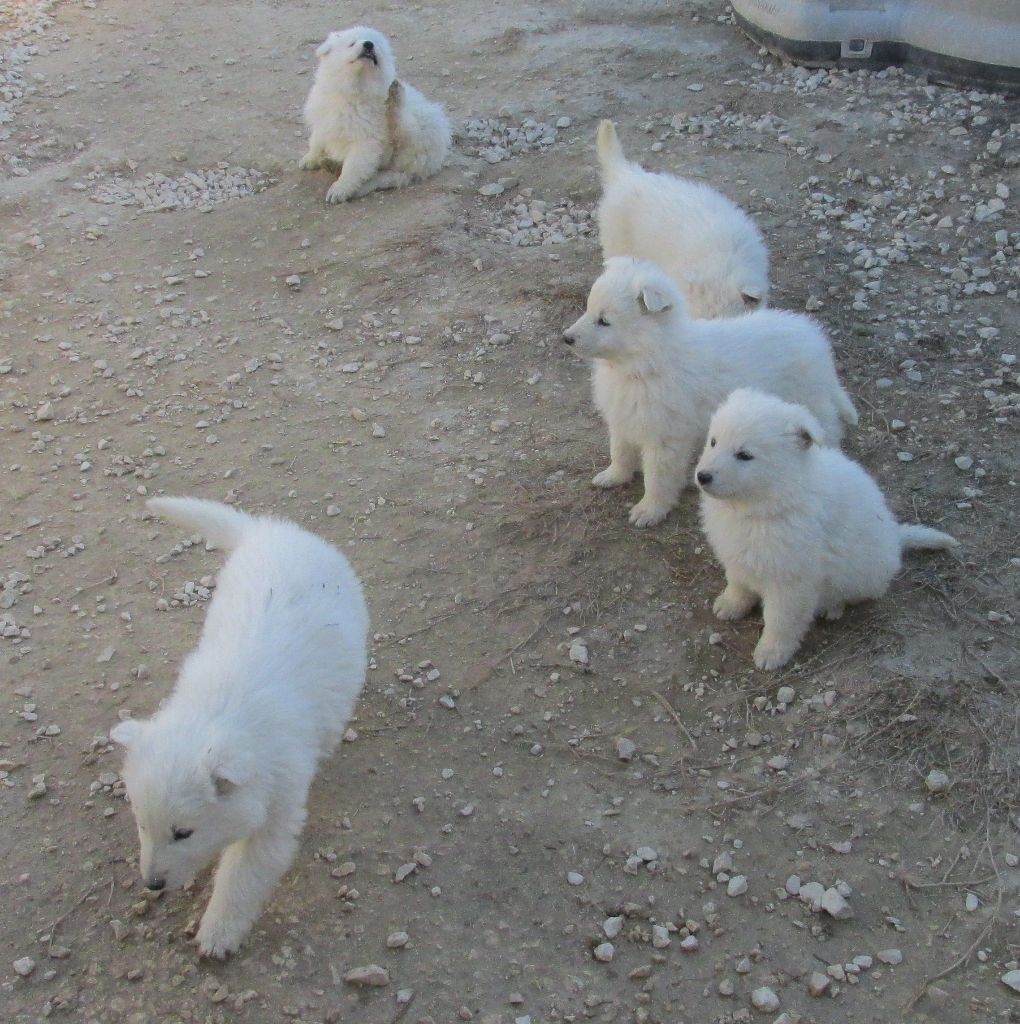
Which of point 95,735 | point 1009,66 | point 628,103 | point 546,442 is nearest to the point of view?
point 95,735

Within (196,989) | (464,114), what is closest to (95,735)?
(196,989)

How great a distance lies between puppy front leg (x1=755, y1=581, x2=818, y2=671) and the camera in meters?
4.59

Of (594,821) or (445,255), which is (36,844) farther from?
(445,255)

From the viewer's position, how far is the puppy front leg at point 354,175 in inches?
326

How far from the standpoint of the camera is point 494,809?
414 cm

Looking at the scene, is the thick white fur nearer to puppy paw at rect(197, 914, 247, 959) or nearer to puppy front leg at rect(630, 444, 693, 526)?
puppy front leg at rect(630, 444, 693, 526)

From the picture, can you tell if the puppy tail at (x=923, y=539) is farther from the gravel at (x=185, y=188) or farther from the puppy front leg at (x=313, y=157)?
the gravel at (x=185, y=188)

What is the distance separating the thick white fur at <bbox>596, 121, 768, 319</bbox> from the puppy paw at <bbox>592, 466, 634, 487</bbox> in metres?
1.07

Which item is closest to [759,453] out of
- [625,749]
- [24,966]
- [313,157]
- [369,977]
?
[625,749]

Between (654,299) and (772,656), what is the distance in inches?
65.8

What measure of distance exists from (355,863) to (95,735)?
3.99ft

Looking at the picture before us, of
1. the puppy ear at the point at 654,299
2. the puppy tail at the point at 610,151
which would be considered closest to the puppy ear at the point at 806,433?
the puppy ear at the point at 654,299

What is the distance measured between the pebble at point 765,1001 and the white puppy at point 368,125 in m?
6.41

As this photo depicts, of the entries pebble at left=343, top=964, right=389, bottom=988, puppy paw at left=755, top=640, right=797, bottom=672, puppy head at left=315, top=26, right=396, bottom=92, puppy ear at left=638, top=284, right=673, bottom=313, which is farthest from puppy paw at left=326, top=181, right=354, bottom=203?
pebble at left=343, top=964, right=389, bottom=988
